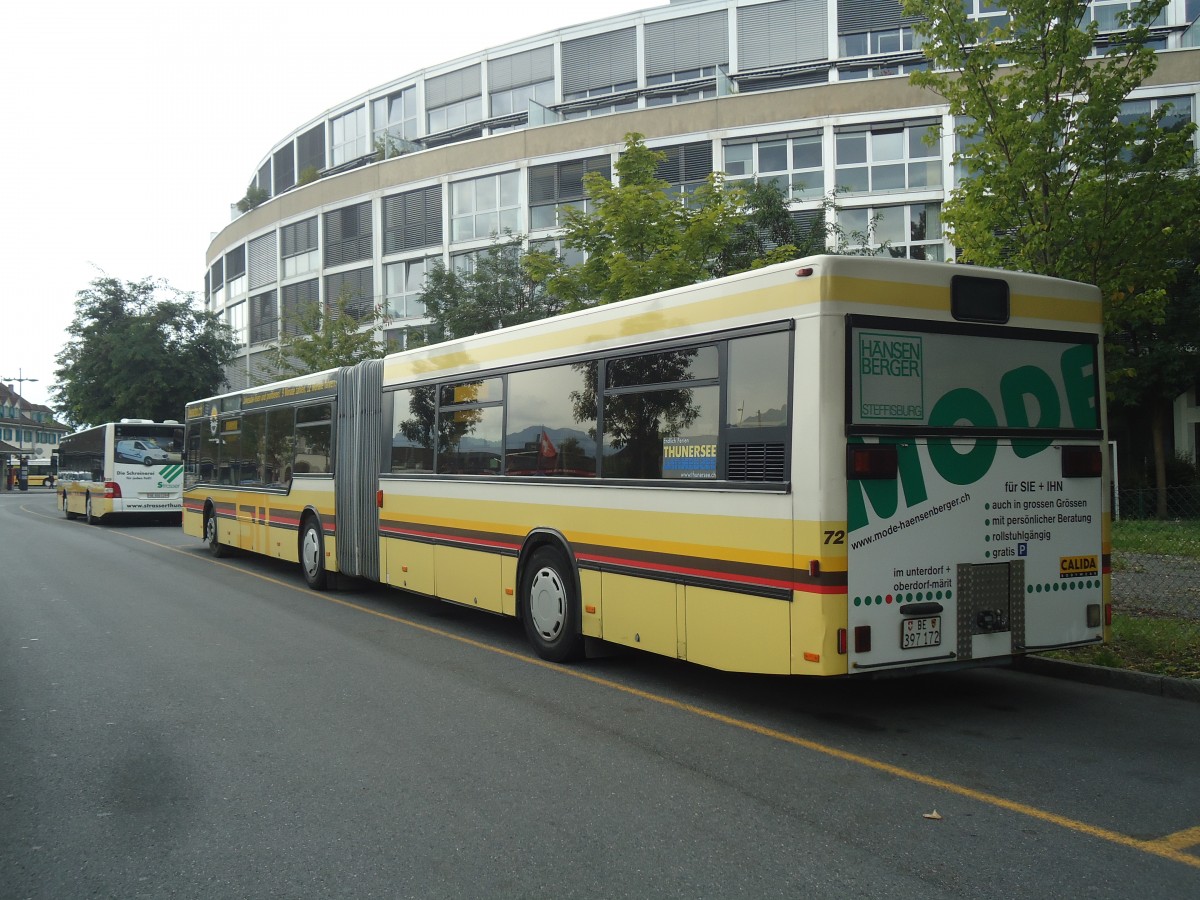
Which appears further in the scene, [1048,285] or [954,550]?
[1048,285]

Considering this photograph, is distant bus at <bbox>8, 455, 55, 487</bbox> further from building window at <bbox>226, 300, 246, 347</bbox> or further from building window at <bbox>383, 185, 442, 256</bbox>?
building window at <bbox>383, 185, 442, 256</bbox>

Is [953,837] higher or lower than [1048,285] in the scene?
lower

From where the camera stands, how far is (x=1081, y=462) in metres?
7.15

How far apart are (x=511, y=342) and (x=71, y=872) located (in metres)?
6.22

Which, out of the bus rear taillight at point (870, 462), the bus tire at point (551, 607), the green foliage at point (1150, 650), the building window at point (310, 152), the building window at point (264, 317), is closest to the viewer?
the bus rear taillight at point (870, 462)

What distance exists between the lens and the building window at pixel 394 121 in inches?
1661

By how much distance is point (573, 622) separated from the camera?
8500 millimetres

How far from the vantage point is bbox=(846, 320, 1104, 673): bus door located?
6.29 meters

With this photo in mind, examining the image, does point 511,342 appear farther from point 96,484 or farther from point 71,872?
point 96,484

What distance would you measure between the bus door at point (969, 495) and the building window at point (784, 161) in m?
25.9

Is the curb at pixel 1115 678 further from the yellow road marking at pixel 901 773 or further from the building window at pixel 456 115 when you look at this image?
the building window at pixel 456 115

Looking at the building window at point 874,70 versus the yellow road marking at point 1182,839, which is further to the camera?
the building window at point 874,70

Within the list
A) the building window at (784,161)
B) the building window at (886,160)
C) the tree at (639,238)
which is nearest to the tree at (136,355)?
the building window at (784,161)

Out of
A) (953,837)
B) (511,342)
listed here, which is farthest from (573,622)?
(953,837)
